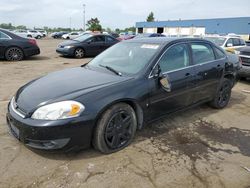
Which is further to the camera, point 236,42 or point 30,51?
point 236,42

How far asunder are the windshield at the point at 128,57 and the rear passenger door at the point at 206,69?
959 millimetres

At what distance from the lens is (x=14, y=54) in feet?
A: 35.7

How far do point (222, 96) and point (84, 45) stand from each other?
934 cm

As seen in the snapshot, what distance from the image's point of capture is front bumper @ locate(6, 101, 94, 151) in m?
2.82

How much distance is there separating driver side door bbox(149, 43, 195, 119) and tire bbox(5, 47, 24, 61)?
8823 millimetres

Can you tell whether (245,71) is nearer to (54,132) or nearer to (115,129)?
(115,129)

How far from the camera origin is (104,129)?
3148 mm

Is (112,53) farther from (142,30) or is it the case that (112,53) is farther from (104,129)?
(142,30)

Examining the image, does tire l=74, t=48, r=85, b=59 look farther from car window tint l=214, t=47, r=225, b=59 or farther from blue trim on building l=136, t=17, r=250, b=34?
blue trim on building l=136, t=17, r=250, b=34

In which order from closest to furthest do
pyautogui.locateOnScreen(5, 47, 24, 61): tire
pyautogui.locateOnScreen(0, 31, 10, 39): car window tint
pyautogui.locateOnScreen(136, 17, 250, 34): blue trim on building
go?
pyautogui.locateOnScreen(0, 31, 10, 39): car window tint
pyautogui.locateOnScreen(5, 47, 24, 61): tire
pyautogui.locateOnScreen(136, 17, 250, 34): blue trim on building

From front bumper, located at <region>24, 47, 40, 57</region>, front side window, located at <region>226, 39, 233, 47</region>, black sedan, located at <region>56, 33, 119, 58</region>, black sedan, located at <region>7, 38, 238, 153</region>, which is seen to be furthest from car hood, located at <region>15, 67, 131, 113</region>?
front side window, located at <region>226, 39, 233, 47</region>

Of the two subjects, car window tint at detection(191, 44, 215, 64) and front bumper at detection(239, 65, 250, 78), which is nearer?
car window tint at detection(191, 44, 215, 64)

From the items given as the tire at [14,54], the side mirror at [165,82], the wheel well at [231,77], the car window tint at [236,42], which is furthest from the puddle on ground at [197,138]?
the car window tint at [236,42]

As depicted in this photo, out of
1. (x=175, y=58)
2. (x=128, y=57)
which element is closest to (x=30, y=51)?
(x=128, y=57)
